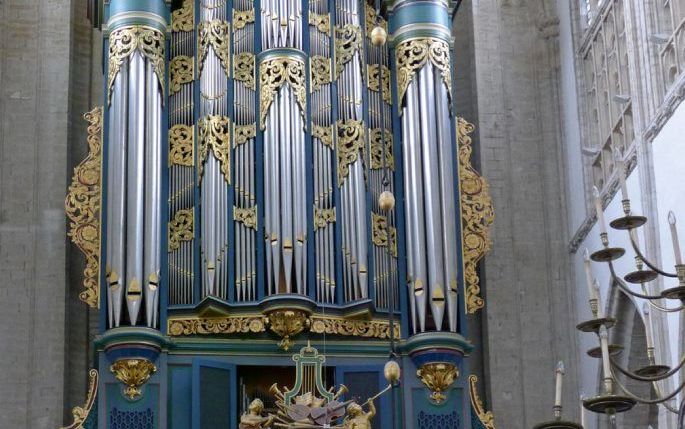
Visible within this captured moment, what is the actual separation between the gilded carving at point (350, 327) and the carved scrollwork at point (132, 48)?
10.0 ft

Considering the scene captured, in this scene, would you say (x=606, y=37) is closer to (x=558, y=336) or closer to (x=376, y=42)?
(x=558, y=336)

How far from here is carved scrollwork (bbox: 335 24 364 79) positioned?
15.9m

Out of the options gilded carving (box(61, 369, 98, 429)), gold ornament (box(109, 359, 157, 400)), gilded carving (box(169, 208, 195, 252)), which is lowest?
gilded carving (box(61, 369, 98, 429))

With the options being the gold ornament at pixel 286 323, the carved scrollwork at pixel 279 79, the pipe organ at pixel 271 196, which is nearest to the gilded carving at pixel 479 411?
the pipe organ at pixel 271 196

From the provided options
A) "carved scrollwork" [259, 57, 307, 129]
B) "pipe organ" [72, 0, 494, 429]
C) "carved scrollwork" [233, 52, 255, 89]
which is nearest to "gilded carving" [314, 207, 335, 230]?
"pipe organ" [72, 0, 494, 429]

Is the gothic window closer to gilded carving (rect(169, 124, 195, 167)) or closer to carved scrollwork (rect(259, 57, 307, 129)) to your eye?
carved scrollwork (rect(259, 57, 307, 129))

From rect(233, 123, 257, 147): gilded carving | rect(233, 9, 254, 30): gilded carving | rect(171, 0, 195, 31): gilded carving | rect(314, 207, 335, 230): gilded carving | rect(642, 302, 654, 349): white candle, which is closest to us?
rect(642, 302, 654, 349): white candle

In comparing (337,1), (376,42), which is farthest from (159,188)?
(376,42)

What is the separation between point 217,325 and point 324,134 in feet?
7.86

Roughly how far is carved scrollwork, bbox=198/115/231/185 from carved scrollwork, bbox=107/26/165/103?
658 millimetres

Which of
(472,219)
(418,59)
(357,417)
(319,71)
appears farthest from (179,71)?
(357,417)

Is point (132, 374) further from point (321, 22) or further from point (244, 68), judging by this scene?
point (321, 22)

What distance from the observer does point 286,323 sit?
14.4m

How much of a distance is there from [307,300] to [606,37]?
14.4ft
